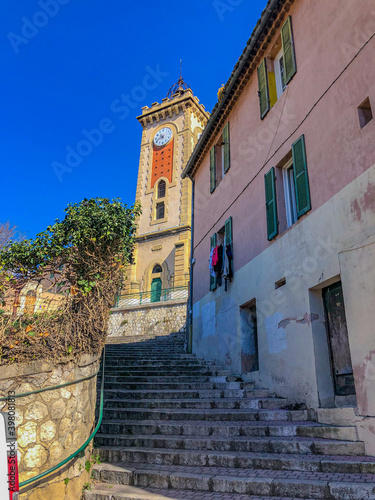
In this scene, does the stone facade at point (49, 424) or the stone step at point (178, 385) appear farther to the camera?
the stone step at point (178, 385)

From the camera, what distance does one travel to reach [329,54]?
21.6ft

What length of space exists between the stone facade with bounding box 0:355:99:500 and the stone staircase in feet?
1.47

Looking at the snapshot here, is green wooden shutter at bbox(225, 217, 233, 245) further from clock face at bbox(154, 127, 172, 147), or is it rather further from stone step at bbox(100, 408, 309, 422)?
clock face at bbox(154, 127, 172, 147)

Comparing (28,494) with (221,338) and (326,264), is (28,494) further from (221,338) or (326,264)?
(221,338)

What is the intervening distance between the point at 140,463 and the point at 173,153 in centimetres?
2582

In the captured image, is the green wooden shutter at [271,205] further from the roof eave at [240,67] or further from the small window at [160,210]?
the small window at [160,210]

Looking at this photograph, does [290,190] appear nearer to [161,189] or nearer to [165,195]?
[165,195]

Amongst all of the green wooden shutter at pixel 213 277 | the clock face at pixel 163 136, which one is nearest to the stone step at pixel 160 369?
the green wooden shutter at pixel 213 277

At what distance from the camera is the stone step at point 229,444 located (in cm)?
463

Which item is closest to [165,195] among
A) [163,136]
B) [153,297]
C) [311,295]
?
[163,136]

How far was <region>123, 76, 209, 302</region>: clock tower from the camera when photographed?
25.2m

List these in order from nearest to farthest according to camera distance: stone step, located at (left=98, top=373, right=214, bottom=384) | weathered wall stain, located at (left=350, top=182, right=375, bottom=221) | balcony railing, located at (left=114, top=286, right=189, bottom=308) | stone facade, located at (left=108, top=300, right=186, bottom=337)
A: weathered wall stain, located at (left=350, top=182, right=375, bottom=221), stone step, located at (left=98, top=373, right=214, bottom=384), stone facade, located at (left=108, top=300, right=186, bottom=337), balcony railing, located at (left=114, top=286, right=189, bottom=308)

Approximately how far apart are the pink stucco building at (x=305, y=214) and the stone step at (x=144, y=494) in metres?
1.85

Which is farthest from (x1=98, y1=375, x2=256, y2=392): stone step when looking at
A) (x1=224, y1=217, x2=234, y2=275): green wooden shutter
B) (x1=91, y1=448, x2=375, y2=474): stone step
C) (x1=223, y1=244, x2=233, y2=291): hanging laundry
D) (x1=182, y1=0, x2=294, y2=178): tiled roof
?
(x1=182, y1=0, x2=294, y2=178): tiled roof
